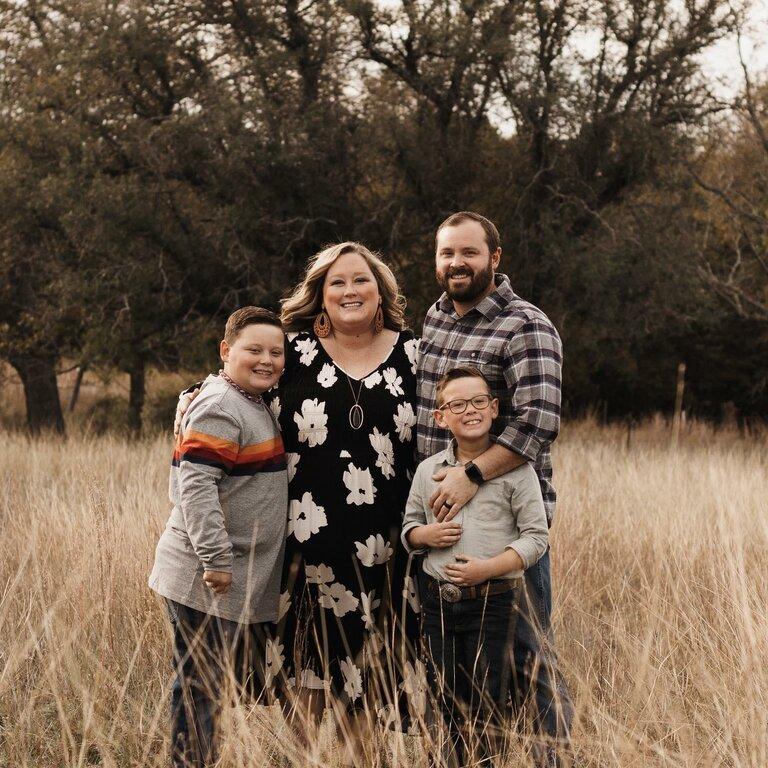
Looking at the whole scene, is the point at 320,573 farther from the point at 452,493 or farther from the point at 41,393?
the point at 41,393

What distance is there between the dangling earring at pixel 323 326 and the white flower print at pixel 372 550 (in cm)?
81

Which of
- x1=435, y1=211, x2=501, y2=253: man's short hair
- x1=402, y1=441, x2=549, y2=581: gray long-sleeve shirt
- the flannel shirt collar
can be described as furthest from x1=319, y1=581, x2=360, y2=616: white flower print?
x1=435, y1=211, x2=501, y2=253: man's short hair

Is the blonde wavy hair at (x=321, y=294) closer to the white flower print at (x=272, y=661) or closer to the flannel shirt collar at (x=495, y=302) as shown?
the flannel shirt collar at (x=495, y=302)

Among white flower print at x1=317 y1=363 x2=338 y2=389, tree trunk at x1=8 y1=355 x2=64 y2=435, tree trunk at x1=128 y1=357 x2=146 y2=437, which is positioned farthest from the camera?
tree trunk at x1=128 y1=357 x2=146 y2=437

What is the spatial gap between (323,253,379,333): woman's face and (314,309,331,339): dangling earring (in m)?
0.06

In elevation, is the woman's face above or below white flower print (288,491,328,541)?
above

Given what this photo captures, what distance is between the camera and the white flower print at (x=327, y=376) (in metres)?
3.23

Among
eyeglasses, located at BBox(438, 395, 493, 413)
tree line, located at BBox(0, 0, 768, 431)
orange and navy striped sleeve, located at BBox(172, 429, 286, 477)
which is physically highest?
tree line, located at BBox(0, 0, 768, 431)

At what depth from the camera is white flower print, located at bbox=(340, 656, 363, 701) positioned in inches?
124

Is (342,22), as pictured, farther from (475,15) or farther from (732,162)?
(732,162)

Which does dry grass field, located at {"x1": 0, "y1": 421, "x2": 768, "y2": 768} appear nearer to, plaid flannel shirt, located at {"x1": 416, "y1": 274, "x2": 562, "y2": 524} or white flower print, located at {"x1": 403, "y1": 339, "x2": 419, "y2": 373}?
plaid flannel shirt, located at {"x1": 416, "y1": 274, "x2": 562, "y2": 524}

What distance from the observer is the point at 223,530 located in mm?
2801

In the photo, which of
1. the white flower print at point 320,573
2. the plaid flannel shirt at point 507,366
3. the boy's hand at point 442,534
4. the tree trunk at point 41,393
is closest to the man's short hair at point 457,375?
the plaid flannel shirt at point 507,366

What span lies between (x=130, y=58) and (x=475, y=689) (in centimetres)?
1042
